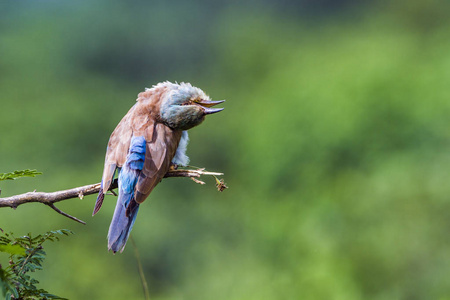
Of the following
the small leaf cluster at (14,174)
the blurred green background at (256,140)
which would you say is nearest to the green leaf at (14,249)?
the small leaf cluster at (14,174)

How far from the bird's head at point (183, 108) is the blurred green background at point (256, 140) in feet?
11.3

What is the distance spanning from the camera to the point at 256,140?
8844mm

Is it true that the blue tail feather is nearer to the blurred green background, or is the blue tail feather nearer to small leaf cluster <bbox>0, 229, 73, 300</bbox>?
small leaf cluster <bbox>0, 229, 73, 300</bbox>

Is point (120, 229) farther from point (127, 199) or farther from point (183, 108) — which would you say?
point (183, 108)

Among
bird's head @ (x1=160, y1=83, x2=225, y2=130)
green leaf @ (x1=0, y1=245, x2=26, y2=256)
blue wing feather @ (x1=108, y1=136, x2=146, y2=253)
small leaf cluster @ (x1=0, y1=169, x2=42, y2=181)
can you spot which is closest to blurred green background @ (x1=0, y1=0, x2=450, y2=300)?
bird's head @ (x1=160, y1=83, x2=225, y2=130)

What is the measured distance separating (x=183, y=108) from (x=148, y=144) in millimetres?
210

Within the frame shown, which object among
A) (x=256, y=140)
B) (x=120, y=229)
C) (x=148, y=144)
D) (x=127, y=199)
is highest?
(x=256, y=140)

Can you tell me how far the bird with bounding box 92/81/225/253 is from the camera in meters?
2.17

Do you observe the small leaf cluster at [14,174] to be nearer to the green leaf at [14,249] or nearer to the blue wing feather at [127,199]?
the green leaf at [14,249]

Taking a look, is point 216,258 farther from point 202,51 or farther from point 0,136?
point 202,51

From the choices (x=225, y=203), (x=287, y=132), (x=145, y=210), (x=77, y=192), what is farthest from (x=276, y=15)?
(x=77, y=192)

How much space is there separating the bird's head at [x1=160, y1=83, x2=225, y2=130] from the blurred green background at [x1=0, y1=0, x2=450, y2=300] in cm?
345

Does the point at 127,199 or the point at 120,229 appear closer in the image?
the point at 120,229

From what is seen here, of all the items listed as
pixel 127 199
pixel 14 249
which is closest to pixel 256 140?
pixel 127 199
